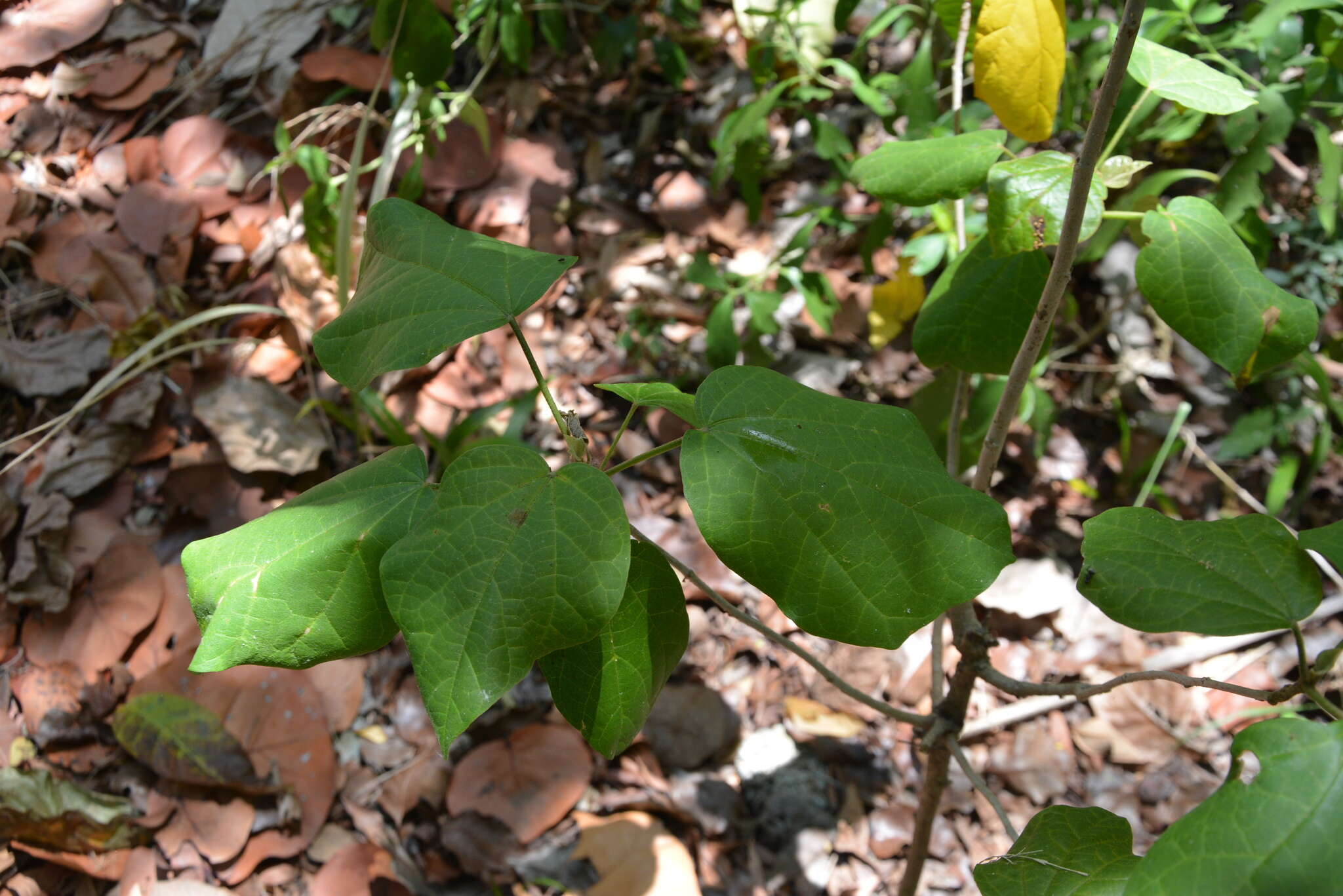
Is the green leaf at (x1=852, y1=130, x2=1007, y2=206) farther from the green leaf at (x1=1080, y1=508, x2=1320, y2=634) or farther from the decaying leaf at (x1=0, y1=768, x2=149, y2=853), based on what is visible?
the decaying leaf at (x1=0, y1=768, x2=149, y2=853)

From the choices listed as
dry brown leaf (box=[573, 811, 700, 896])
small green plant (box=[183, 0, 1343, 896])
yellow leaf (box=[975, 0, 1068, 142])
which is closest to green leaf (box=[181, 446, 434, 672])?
small green plant (box=[183, 0, 1343, 896])

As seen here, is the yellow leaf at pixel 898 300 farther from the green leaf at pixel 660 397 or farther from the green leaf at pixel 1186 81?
the green leaf at pixel 660 397

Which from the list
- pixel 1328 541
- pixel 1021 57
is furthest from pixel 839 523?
pixel 1021 57

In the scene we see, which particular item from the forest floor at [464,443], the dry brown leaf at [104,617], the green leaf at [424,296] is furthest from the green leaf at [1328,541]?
the dry brown leaf at [104,617]

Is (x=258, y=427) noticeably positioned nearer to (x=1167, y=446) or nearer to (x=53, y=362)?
(x=53, y=362)

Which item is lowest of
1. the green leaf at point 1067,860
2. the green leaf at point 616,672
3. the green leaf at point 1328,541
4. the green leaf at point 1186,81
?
the green leaf at point 1067,860
